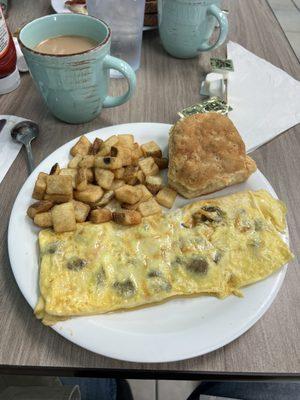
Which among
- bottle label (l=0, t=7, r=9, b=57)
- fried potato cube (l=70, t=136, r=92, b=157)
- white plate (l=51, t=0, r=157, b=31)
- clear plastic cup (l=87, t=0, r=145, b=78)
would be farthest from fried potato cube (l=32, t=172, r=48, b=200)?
white plate (l=51, t=0, r=157, b=31)

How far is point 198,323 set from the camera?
58cm

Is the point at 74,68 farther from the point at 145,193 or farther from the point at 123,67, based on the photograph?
the point at 145,193

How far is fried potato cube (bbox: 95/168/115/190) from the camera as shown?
0.76m

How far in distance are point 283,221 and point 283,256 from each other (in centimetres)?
9

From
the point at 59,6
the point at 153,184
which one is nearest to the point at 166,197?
the point at 153,184

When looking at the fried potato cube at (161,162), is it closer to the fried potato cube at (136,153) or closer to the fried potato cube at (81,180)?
the fried potato cube at (136,153)

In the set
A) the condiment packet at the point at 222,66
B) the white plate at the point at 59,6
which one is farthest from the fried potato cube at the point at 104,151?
the white plate at the point at 59,6

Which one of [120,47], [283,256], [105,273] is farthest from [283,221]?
[120,47]

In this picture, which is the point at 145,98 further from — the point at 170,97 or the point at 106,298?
the point at 106,298

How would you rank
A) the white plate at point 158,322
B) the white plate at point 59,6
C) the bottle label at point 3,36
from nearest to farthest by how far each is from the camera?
the white plate at point 158,322 < the bottle label at point 3,36 < the white plate at point 59,6

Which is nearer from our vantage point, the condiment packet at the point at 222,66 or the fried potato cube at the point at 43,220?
the fried potato cube at the point at 43,220

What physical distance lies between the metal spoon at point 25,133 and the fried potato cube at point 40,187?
0.50 ft

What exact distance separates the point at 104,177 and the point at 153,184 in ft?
0.38

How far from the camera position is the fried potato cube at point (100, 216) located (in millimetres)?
721
